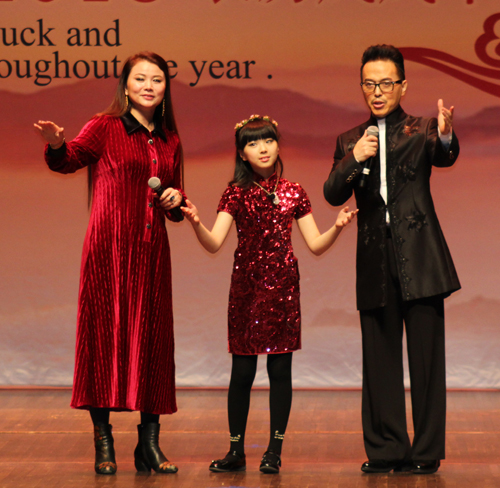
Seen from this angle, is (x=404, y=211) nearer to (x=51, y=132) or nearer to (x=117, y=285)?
(x=117, y=285)

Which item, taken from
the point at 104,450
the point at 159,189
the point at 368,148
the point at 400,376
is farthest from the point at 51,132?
the point at 400,376

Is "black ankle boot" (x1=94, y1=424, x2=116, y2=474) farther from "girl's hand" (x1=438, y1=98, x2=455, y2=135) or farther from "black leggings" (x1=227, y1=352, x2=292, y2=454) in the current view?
"girl's hand" (x1=438, y1=98, x2=455, y2=135)

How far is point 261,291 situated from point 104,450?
2.71 feet

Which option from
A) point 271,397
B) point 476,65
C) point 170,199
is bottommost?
point 271,397

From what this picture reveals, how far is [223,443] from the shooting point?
12.3ft

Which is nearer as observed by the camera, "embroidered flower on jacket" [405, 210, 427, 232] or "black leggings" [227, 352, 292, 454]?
"embroidered flower on jacket" [405, 210, 427, 232]

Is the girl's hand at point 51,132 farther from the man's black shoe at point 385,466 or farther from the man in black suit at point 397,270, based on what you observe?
the man's black shoe at point 385,466

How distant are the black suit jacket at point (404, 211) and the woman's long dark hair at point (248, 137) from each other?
1.03ft

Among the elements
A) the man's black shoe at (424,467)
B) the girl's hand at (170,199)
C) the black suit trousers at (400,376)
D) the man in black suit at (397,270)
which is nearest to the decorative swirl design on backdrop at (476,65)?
the man in black suit at (397,270)

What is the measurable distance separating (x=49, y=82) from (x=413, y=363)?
294 cm

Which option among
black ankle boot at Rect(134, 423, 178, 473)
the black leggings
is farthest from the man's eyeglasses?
black ankle boot at Rect(134, 423, 178, 473)

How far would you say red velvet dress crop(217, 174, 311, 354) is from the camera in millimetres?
3191

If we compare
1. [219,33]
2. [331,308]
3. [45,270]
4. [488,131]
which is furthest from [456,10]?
[45,270]

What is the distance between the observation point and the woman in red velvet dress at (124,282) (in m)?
3.13
